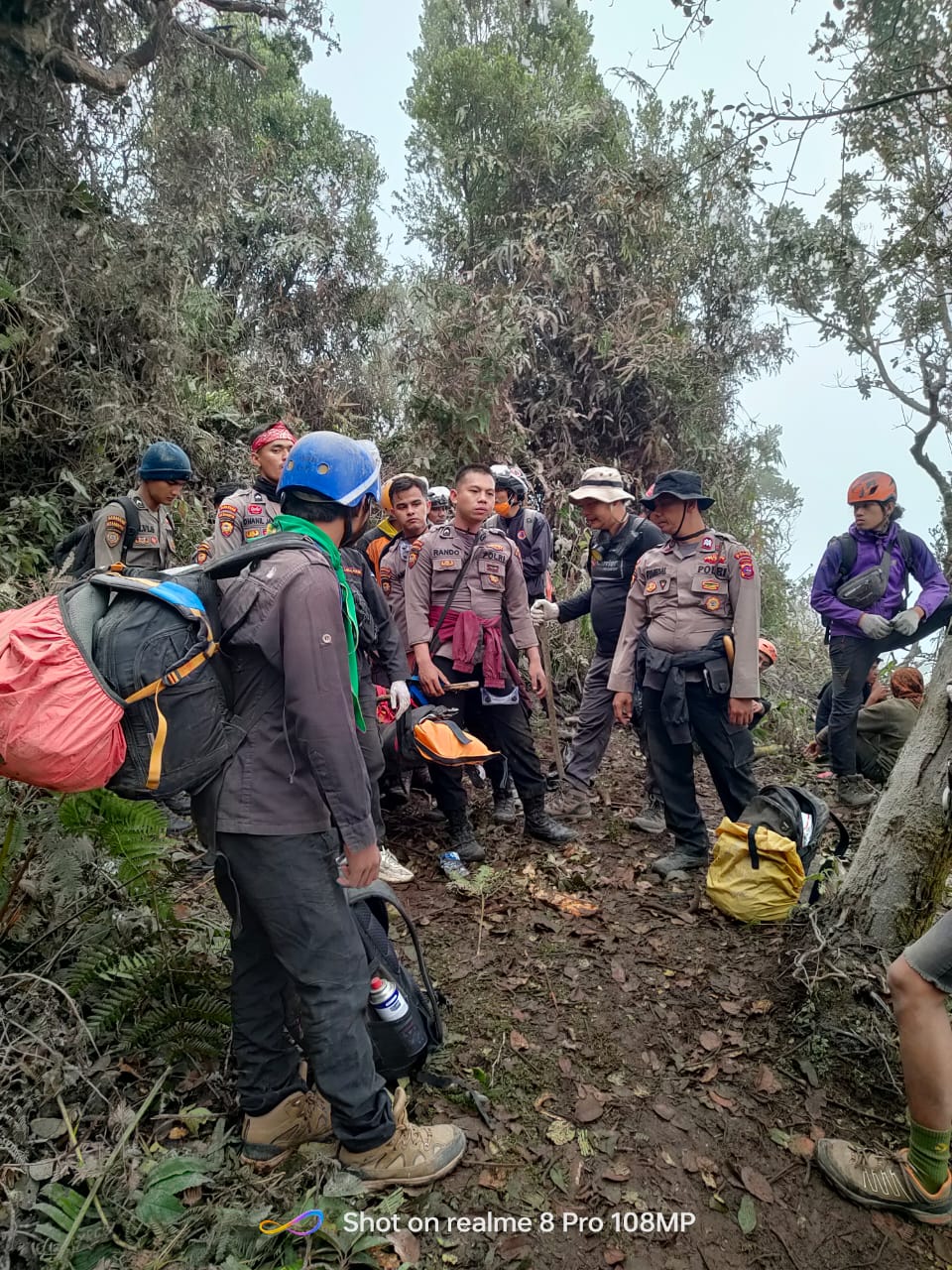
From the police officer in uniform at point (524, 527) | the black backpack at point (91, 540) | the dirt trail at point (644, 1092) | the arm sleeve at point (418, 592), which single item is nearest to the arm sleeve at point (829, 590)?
the police officer in uniform at point (524, 527)

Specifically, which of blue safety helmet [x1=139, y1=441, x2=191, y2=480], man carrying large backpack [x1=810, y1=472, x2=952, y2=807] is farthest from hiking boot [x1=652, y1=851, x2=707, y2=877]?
blue safety helmet [x1=139, y1=441, x2=191, y2=480]

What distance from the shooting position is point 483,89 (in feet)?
48.0

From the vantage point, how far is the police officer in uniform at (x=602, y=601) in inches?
218

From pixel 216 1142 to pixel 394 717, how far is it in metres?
2.35

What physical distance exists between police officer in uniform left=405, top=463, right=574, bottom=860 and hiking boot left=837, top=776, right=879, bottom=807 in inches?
103

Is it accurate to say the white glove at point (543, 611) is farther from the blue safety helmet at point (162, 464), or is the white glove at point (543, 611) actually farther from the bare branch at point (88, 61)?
the bare branch at point (88, 61)

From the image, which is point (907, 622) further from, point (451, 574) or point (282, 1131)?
point (282, 1131)

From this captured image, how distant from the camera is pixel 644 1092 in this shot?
119 inches

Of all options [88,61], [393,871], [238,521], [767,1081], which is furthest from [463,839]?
[88,61]

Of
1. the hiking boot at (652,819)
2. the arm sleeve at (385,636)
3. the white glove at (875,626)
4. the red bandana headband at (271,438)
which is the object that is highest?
the red bandana headband at (271,438)

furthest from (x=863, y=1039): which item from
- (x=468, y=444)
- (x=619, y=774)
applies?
(x=468, y=444)

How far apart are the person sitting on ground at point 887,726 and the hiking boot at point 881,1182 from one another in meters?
4.09

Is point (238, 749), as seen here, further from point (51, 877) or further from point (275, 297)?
point (275, 297)

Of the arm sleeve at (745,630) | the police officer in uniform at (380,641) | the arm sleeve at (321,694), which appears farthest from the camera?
the arm sleeve at (745,630)
